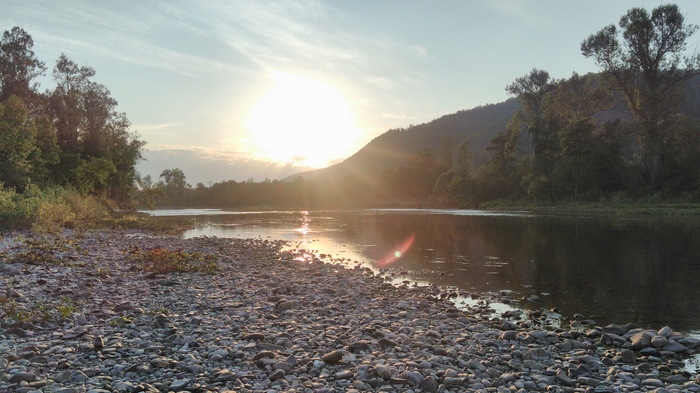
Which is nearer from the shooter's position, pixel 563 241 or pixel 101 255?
pixel 101 255

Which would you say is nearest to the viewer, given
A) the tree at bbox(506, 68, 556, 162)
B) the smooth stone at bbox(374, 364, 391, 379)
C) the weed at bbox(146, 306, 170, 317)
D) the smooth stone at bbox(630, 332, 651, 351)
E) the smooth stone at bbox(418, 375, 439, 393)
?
the smooth stone at bbox(418, 375, 439, 393)

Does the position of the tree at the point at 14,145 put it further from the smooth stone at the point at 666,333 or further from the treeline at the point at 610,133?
the treeline at the point at 610,133

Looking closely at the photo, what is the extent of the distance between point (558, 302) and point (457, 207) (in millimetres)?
84889

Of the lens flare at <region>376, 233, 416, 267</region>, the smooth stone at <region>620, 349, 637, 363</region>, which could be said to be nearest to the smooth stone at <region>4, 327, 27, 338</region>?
the smooth stone at <region>620, 349, 637, 363</region>

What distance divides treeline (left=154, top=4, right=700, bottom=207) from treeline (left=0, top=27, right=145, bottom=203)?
64455 mm

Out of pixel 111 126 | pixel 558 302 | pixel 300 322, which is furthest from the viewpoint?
pixel 111 126

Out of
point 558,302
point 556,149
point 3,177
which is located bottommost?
point 558,302

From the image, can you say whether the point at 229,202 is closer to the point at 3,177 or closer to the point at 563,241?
the point at 3,177

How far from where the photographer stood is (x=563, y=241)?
86.6 feet

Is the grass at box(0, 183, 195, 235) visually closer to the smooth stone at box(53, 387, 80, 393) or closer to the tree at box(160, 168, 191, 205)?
the smooth stone at box(53, 387, 80, 393)

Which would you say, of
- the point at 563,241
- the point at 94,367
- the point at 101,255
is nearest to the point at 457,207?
the point at 563,241

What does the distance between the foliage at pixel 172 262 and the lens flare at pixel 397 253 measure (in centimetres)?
723

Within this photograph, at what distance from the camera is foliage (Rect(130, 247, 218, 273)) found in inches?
576

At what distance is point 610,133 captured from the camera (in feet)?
210
